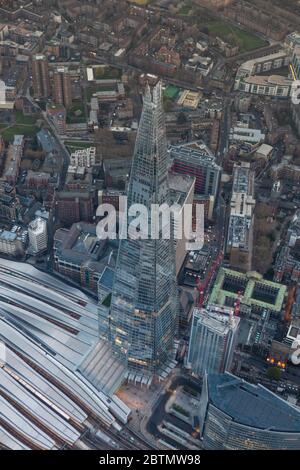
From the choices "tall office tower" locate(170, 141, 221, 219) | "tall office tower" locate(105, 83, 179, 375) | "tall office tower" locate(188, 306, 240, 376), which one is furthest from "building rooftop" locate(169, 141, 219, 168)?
"tall office tower" locate(188, 306, 240, 376)

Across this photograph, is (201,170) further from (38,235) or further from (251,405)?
(251,405)

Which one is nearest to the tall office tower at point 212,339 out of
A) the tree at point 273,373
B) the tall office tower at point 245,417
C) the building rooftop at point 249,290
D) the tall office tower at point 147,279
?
the tall office tower at point 147,279

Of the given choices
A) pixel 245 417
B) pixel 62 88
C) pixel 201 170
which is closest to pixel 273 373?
pixel 245 417

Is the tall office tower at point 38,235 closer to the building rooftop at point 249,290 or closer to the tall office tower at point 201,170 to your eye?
the tall office tower at point 201,170

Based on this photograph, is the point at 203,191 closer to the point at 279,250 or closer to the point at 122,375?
the point at 279,250

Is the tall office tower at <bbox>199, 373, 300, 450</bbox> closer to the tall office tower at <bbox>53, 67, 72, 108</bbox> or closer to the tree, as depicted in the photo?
the tree
